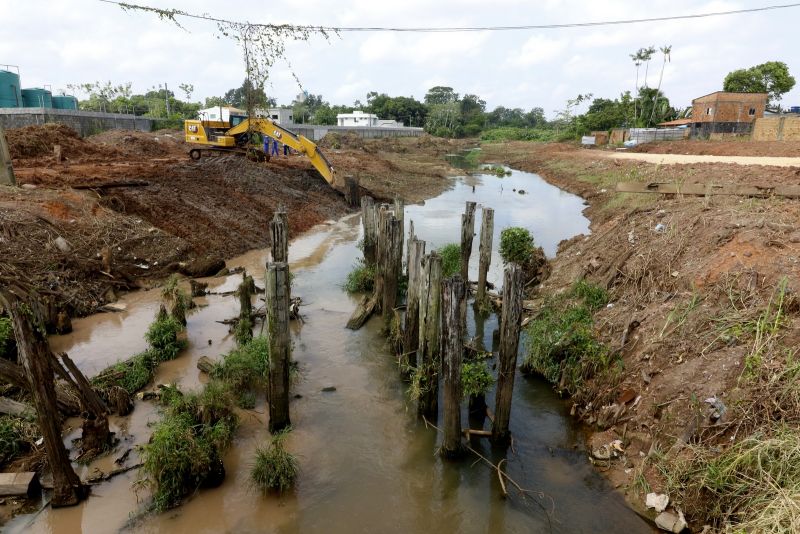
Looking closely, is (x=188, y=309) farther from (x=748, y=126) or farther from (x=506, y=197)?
(x=748, y=126)

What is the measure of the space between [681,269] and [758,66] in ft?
182

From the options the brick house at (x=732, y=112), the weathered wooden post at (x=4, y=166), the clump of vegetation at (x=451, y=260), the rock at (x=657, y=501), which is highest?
the brick house at (x=732, y=112)

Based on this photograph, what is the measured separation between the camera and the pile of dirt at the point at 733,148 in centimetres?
2908

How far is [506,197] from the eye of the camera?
29.4 meters

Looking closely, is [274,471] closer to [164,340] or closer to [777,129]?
[164,340]

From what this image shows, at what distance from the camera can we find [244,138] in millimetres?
23516

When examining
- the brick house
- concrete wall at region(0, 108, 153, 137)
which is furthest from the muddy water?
the brick house

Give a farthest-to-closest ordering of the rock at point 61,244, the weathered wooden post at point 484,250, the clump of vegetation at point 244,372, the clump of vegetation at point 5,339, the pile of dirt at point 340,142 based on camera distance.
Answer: the pile of dirt at point 340,142 < the rock at point 61,244 < the weathered wooden post at point 484,250 < the clump of vegetation at point 244,372 < the clump of vegetation at point 5,339

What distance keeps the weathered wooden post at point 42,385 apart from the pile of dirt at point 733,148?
114ft

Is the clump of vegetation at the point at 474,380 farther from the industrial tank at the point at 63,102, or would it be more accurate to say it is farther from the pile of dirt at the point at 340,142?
the industrial tank at the point at 63,102

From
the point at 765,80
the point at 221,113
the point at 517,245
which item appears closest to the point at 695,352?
the point at 517,245

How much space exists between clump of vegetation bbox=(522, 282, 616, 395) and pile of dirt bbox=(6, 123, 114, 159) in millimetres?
21588

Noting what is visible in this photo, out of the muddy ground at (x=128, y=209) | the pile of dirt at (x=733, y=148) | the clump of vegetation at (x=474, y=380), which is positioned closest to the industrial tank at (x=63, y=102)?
the muddy ground at (x=128, y=209)

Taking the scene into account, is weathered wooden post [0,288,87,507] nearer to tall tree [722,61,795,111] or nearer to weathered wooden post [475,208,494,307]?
weathered wooden post [475,208,494,307]
